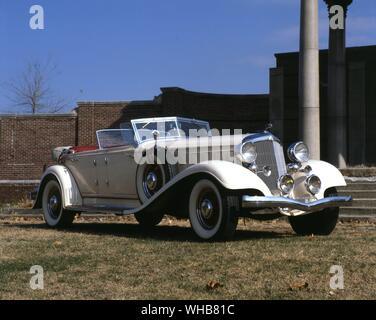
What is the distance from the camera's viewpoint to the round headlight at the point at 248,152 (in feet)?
26.2

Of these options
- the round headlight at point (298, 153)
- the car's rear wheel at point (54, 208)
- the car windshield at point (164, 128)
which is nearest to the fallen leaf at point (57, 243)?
the car windshield at point (164, 128)

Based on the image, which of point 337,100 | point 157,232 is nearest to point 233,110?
point 337,100

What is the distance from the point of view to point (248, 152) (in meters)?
8.02

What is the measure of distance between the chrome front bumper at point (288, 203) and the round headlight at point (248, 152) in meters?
0.68

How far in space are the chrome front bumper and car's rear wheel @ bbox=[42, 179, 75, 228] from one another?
4.00 meters

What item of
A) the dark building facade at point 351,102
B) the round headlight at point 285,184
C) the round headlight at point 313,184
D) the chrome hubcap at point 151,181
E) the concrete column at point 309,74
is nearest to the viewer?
the round headlight at point 285,184

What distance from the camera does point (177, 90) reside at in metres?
25.5

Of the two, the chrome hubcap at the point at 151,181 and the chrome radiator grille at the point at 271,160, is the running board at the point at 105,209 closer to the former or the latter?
the chrome hubcap at the point at 151,181

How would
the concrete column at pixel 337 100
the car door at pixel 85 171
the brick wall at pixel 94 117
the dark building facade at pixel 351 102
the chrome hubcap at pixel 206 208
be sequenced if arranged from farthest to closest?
the brick wall at pixel 94 117 → the dark building facade at pixel 351 102 → the concrete column at pixel 337 100 → the car door at pixel 85 171 → the chrome hubcap at pixel 206 208

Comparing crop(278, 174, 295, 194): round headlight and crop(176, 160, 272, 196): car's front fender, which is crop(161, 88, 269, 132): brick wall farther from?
crop(176, 160, 272, 196): car's front fender

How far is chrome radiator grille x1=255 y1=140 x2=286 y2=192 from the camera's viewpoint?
821 centimetres

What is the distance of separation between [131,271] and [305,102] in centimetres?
948
